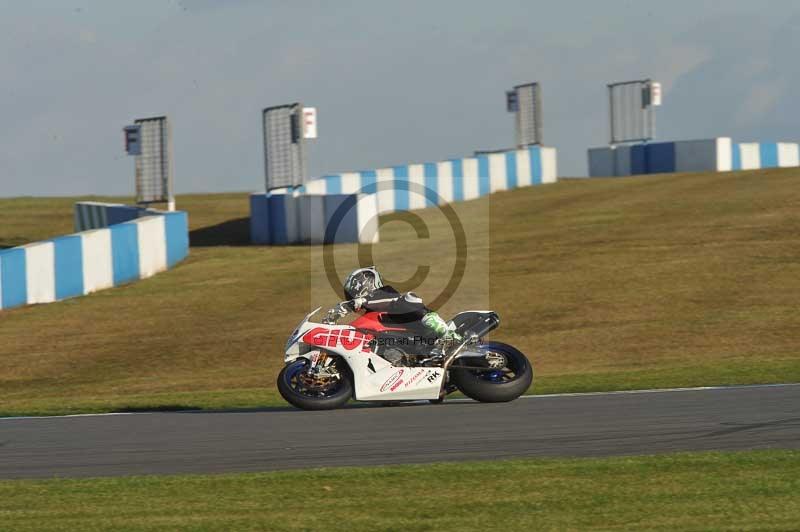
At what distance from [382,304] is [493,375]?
1.16 meters

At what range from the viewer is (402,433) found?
389 inches

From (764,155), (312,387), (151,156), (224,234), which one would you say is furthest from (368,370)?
(764,155)

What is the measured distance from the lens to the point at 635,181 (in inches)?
1362

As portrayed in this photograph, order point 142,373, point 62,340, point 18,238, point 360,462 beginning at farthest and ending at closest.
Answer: point 18,238, point 62,340, point 142,373, point 360,462

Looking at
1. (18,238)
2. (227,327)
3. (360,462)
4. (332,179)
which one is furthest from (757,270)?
(18,238)

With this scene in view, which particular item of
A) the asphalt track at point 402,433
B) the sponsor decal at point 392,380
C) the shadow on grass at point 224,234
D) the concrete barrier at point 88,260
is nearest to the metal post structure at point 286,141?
the shadow on grass at point 224,234

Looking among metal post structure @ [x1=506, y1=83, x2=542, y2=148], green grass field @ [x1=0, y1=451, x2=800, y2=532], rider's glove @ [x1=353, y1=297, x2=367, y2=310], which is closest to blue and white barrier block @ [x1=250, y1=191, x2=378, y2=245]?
rider's glove @ [x1=353, y1=297, x2=367, y2=310]

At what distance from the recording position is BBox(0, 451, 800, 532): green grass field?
678 centimetres

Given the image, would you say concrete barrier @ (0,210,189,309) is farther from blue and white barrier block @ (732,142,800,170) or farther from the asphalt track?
blue and white barrier block @ (732,142,800,170)

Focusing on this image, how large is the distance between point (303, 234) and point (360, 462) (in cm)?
1807

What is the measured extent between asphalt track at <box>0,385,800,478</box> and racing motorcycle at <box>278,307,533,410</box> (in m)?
0.15

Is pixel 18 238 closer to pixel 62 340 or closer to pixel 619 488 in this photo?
pixel 62 340

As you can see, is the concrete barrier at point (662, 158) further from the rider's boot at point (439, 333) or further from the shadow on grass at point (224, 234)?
the rider's boot at point (439, 333)

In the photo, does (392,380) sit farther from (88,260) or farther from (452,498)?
(88,260)
